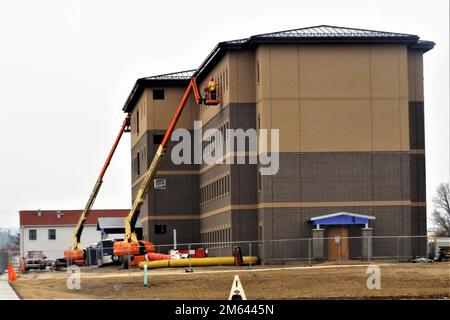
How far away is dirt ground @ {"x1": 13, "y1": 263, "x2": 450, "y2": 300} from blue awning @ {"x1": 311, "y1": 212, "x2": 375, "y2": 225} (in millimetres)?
11709

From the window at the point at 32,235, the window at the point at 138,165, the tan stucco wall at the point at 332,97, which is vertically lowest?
the window at the point at 32,235

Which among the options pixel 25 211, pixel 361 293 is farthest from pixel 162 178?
pixel 25 211

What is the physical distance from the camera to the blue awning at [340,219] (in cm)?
6719

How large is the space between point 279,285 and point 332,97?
23.6 metres

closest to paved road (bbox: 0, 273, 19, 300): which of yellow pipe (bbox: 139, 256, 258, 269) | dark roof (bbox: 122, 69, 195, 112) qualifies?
yellow pipe (bbox: 139, 256, 258, 269)

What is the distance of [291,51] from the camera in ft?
223

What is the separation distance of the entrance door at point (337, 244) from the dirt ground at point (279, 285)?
9.52m

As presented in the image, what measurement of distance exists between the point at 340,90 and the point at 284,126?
435 cm

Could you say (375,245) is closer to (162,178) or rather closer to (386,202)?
(386,202)

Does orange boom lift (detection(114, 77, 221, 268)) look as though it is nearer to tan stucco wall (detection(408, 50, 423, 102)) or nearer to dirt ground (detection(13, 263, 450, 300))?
tan stucco wall (detection(408, 50, 423, 102))

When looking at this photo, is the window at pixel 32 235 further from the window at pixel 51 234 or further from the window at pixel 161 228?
the window at pixel 161 228

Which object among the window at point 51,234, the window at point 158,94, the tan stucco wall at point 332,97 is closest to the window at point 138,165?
the window at point 158,94
